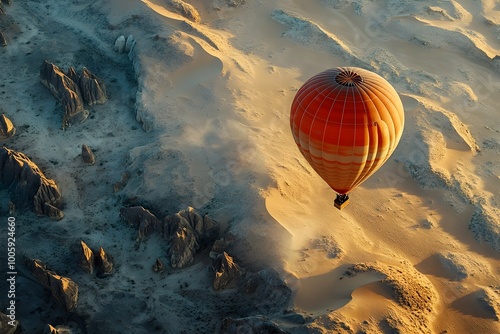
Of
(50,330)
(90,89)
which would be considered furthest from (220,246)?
(90,89)

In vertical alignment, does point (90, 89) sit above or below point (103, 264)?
above

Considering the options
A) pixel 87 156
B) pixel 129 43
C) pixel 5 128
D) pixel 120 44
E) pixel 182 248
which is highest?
pixel 129 43

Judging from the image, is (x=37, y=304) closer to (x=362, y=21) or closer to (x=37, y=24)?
(x=37, y=24)

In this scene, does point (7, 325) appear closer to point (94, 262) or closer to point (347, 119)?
point (94, 262)

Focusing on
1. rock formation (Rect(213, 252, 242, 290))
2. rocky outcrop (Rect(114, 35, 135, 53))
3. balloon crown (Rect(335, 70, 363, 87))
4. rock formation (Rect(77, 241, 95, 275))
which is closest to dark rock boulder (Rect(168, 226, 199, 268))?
rock formation (Rect(213, 252, 242, 290))

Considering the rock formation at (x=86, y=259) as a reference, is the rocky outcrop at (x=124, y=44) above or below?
above

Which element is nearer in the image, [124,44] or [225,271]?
[225,271]

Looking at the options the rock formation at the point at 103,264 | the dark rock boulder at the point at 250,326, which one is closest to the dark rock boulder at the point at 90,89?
the rock formation at the point at 103,264

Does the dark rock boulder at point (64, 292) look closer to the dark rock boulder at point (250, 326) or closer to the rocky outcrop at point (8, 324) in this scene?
the rocky outcrop at point (8, 324)
